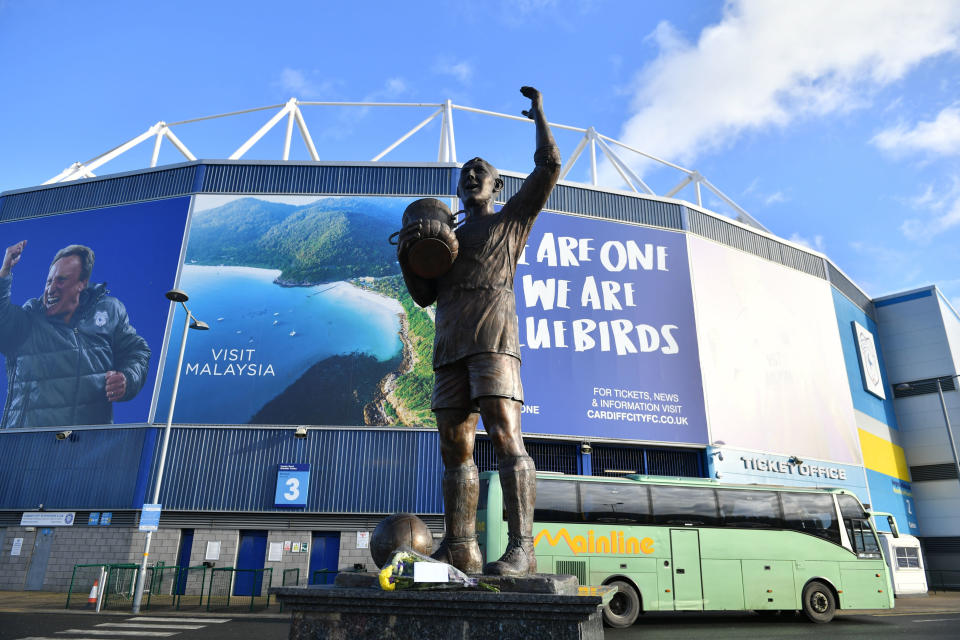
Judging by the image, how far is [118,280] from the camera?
73.2 feet

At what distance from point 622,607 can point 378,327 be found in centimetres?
1201

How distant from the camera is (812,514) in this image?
14.1m

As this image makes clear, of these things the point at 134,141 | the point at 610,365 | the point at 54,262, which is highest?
the point at 134,141

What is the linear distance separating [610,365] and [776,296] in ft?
31.8

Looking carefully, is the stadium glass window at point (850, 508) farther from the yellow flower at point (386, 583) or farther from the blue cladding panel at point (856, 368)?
the blue cladding panel at point (856, 368)

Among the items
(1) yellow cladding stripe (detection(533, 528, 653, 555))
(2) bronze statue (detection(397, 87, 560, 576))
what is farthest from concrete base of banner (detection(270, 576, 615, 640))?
(1) yellow cladding stripe (detection(533, 528, 653, 555))

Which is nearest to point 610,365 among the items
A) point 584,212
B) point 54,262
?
point 584,212

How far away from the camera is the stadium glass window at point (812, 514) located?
13969 mm

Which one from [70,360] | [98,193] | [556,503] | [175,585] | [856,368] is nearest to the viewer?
[556,503]

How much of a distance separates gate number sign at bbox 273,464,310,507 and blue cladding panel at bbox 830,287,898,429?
23.9m

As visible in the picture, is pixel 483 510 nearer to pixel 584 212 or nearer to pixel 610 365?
pixel 610 365

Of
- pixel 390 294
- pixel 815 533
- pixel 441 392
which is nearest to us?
pixel 441 392

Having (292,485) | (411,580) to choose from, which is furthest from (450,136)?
(411,580)

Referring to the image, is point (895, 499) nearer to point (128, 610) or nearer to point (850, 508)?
point (850, 508)
